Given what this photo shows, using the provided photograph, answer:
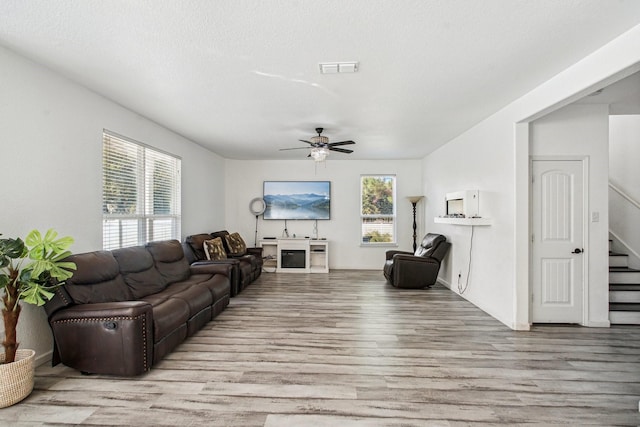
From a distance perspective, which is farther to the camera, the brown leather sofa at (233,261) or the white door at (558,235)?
the brown leather sofa at (233,261)

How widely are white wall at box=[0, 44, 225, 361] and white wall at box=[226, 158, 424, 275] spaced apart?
377 cm

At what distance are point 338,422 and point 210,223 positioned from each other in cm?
539

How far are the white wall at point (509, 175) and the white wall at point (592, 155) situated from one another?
0.67 ft

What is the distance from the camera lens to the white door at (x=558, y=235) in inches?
149

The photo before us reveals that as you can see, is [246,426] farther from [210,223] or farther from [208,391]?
[210,223]

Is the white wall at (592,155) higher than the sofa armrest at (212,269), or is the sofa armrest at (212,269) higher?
the white wall at (592,155)

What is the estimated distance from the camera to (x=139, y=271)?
357 cm

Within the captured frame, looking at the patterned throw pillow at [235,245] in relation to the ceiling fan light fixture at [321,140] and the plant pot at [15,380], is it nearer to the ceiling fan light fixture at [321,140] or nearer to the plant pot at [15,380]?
the ceiling fan light fixture at [321,140]

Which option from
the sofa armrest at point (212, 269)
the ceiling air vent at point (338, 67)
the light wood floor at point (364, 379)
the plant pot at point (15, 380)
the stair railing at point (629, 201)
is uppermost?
the ceiling air vent at point (338, 67)

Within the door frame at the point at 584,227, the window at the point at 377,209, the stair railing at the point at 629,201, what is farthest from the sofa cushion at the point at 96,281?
the stair railing at the point at 629,201

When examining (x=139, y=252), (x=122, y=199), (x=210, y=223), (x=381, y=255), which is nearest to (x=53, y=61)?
(x=122, y=199)

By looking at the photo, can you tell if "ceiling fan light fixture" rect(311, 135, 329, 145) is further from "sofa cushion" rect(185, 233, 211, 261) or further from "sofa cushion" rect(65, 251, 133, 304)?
"sofa cushion" rect(65, 251, 133, 304)

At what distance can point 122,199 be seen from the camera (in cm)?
391

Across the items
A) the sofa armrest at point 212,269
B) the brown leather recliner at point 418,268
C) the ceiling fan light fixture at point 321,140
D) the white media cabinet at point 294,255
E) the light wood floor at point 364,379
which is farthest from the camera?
the white media cabinet at point 294,255
